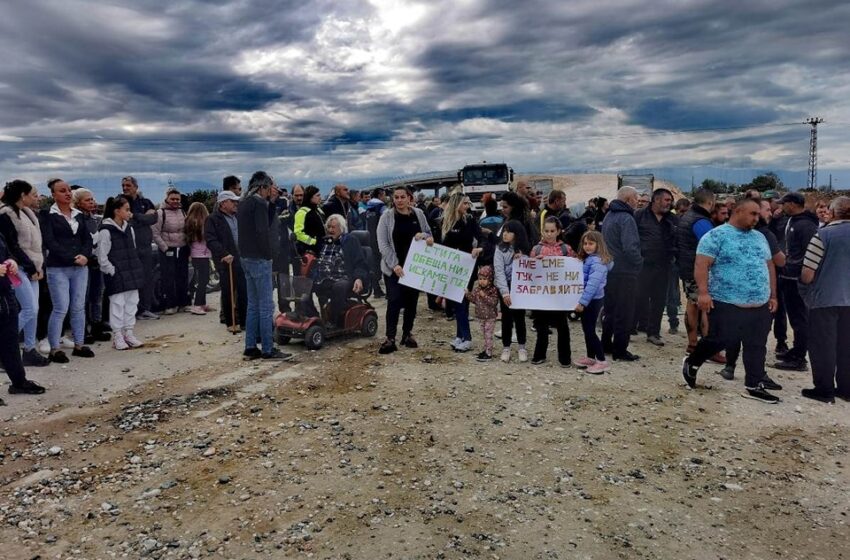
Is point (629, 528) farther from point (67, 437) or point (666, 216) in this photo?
point (666, 216)

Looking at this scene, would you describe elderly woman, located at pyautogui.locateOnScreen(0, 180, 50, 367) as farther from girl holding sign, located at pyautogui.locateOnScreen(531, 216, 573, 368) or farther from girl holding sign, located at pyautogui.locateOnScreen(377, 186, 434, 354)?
girl holding sign, located at pyautogui.locateOnScreen(531, 216, 573, 368)

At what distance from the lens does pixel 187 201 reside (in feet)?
34.6

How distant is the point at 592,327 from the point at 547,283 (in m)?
0.76

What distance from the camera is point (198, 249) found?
32.3 ft

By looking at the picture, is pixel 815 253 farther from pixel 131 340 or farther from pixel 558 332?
pixel 131 340

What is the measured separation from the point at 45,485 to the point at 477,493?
3150 millimetres

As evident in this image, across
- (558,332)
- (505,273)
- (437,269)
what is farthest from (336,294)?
(558,332)

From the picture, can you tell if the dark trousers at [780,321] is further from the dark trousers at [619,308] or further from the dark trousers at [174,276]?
the dark trousers at [174,276]

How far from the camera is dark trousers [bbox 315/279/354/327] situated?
7.73m

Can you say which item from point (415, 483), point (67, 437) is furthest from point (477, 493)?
point (67, 437)

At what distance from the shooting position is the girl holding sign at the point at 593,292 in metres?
6.52

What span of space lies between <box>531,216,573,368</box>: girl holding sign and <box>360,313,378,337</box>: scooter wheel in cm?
254

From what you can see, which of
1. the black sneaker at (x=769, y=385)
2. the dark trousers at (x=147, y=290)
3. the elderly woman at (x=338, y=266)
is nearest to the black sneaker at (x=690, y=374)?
the black sneaker at (x=769, y=385)

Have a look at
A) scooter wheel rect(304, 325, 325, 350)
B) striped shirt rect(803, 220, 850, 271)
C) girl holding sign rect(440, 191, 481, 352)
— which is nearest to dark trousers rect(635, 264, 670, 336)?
striped shirt rect(803, 220, 850, 271)
